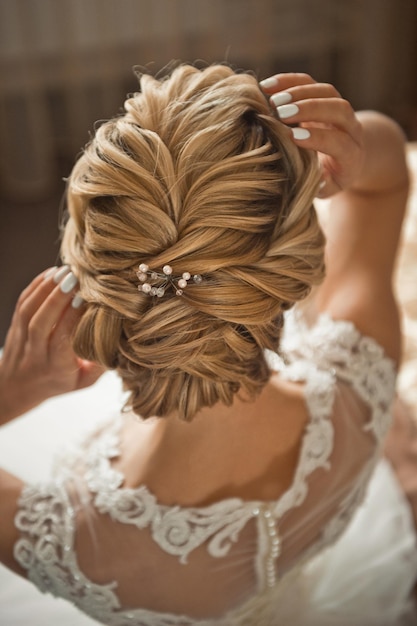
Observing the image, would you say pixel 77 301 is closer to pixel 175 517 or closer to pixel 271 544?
pixel 175 517

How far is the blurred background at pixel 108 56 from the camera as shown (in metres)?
2.74

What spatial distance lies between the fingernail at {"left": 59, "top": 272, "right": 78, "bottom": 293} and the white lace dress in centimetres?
27

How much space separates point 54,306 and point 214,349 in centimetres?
19

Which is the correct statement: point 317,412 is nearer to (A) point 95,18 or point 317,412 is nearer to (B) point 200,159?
(B) point 200,159

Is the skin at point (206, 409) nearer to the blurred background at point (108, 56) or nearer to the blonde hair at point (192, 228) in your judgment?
the blonde hair at point (192, 228)

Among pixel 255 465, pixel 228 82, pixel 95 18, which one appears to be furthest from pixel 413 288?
pixel 95 18

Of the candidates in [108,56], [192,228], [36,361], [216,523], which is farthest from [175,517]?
[108,56]

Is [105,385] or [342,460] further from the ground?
[342,460]

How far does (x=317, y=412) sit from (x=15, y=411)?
1.34 feet

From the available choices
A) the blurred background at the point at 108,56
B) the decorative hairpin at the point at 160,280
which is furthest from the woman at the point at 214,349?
the blurred background at the point at 108,56

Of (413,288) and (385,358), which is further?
(413,288)

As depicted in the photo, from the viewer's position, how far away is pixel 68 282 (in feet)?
2.60

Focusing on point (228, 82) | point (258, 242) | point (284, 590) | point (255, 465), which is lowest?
point (284, 590)

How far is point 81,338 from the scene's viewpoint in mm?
787
